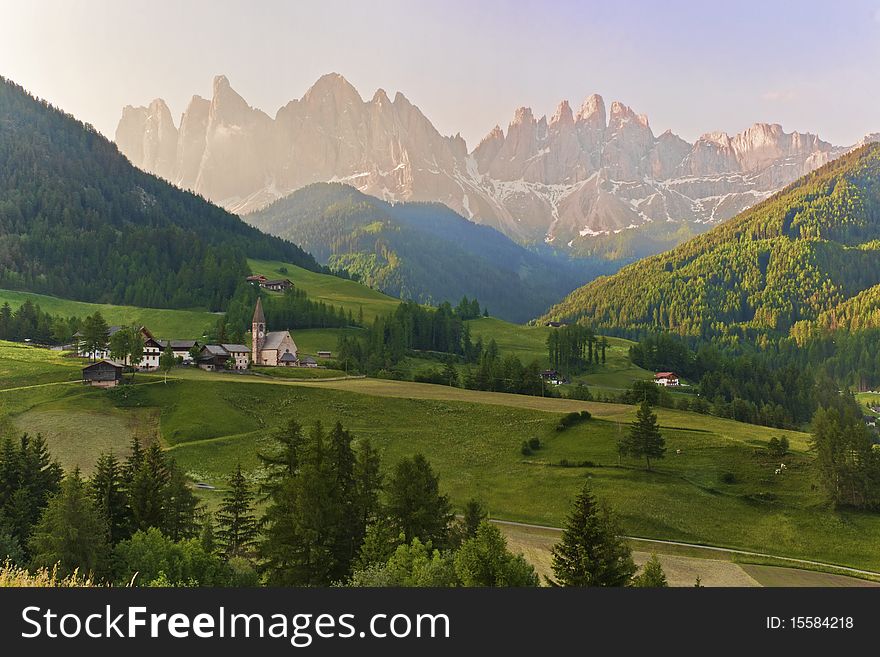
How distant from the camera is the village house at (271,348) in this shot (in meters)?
159

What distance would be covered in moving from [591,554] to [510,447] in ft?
174

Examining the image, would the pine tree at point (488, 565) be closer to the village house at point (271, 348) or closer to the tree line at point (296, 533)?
the tree line at point (296, 533)

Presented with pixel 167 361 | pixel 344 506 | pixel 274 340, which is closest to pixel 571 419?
pixel 344 506

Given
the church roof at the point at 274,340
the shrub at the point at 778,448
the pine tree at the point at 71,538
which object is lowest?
the shrub at the point at 778,448

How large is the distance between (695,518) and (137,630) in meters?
67.3

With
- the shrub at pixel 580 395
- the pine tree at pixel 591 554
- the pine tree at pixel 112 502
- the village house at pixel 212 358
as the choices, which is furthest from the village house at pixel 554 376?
the pine tree at pixel 591 554

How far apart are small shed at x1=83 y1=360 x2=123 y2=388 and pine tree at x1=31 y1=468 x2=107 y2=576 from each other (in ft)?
251

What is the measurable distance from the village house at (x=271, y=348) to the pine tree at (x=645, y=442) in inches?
3736

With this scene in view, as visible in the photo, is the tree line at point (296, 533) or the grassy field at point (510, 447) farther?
the grassy field at point (510, 447)

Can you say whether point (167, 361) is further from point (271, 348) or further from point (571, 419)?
point (571, 419)

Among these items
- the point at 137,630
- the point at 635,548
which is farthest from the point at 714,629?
the point at 635,548

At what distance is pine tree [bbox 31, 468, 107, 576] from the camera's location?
125 feet

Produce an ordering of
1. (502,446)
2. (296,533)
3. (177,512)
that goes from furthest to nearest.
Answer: (502,446), (177,512), (296,533)

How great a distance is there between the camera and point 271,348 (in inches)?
6319
